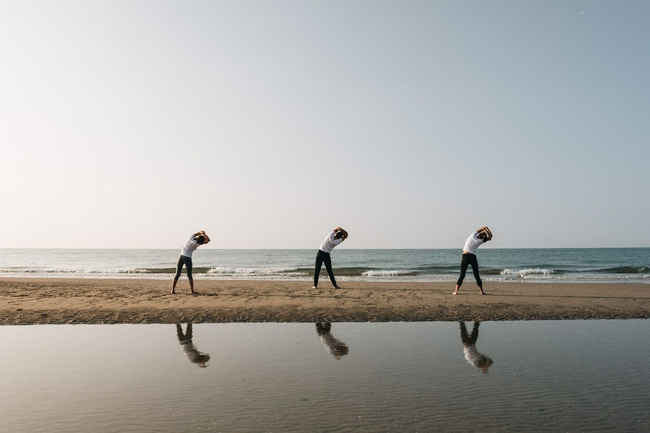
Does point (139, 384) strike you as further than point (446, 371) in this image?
No

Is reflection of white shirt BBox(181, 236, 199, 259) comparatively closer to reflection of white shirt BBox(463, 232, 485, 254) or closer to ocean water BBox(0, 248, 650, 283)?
reflection of white shirt BBox(463, 232, 485, 254)

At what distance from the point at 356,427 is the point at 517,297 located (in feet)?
32.9

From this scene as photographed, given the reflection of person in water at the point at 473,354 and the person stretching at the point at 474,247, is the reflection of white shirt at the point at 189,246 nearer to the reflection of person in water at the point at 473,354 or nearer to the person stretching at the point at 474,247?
the person stretching at the point at 474,247

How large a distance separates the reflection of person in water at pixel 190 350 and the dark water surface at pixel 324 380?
0.05 ft

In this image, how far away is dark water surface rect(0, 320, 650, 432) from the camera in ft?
11.7

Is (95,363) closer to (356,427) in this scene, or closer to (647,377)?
(356,427)

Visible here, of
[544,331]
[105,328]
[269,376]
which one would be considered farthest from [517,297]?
[105,328]

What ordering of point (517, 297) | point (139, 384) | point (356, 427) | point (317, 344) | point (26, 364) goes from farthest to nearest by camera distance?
point (517, 297)
point (317, 344)
point (26, 364)
point (139, 384)
point (356, 427)

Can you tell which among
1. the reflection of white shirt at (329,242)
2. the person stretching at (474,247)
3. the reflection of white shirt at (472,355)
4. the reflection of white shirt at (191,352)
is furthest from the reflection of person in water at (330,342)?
the reflection of white shirt at (329,242)

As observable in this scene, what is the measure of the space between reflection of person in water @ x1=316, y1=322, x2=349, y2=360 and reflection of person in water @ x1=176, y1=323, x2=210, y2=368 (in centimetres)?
172

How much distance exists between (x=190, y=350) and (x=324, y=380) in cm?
237

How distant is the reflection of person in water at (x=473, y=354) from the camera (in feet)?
17.3

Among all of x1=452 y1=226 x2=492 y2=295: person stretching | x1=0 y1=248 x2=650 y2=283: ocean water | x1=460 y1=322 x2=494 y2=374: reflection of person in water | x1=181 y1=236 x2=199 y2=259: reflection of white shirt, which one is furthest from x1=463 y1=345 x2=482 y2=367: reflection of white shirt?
x1=0 y1=248 x2=650 y2=283: ocean water

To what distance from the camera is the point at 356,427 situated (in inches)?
135
